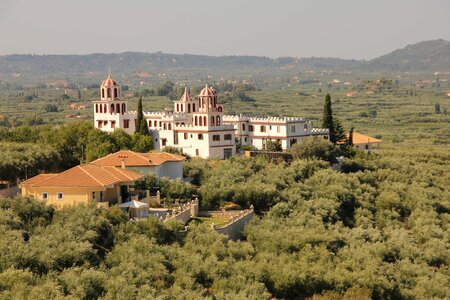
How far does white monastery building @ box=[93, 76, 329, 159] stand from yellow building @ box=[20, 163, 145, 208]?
60.8 ft

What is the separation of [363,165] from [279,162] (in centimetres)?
647

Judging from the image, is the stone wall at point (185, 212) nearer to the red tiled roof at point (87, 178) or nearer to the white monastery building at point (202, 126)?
the red tiled roof at point (87, 178)

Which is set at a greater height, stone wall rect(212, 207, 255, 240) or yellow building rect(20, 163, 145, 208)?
yellow building rect(20, 163, 145, 208)

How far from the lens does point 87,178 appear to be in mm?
37781

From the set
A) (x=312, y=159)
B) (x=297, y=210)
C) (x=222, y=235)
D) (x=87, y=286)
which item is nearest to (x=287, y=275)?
(x=222, y=235)

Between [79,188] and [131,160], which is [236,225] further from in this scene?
[131,160]

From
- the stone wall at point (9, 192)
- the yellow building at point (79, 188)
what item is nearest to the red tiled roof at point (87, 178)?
the yellow building at point (79, 188)

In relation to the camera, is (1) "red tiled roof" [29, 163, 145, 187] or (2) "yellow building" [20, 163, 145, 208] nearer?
(2) "yellow building" [20, 163, 145, 208]

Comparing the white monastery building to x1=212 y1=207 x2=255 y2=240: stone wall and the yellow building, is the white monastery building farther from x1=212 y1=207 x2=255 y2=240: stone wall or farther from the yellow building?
the yellow building

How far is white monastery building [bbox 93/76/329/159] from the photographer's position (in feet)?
188

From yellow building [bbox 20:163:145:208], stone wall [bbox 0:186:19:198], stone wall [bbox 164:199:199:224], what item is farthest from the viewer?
stone wall [bbox 0:186:19:198]

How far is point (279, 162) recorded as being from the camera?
5584 cm

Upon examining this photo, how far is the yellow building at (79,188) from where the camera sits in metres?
37.0

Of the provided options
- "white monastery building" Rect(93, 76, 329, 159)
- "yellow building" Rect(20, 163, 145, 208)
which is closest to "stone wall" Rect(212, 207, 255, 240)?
"yellow building" Rect(20, 163, 145, 208)
